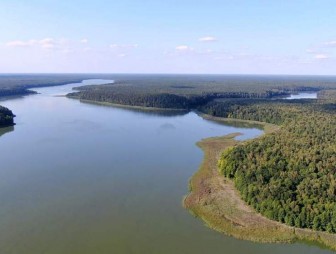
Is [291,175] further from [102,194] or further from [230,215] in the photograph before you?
[102,194]

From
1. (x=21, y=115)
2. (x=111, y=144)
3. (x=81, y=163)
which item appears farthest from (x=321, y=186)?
(x=21, y=115)

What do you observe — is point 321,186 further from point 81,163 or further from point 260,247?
point 81,163

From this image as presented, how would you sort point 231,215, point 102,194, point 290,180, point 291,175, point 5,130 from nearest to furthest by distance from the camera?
1. point 231,215
2. point 290,180
3. point 291,175
4. point 102,194
5. point 5,130

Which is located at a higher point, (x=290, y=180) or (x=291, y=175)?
(x=291, y=175)

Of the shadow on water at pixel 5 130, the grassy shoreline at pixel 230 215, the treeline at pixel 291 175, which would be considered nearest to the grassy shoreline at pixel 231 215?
the grassy shoreline at pixel 230 215

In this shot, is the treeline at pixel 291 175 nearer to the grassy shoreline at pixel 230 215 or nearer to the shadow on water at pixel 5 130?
the grassy shoreline at pixel 230 215

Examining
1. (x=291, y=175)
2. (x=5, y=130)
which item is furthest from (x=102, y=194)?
(x=5, y=130)
